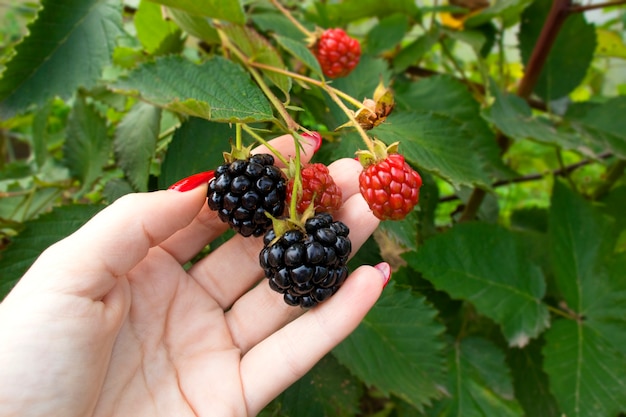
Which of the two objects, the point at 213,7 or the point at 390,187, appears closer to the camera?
the point at 390,187

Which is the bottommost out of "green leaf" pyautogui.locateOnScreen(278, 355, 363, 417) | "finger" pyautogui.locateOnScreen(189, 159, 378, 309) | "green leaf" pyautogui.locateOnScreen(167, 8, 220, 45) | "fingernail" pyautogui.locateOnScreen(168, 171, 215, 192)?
"green leaf" pyautogui.locateOnScreen(278, 355, 363, 417)

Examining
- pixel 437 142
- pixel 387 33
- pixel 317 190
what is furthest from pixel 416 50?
pixel 317 190

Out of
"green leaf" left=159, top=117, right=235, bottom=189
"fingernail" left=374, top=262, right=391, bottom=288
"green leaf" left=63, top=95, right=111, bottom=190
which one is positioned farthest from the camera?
"green leaf" left=63, top=95, right=111, bottom=190

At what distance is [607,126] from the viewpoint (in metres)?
1.13

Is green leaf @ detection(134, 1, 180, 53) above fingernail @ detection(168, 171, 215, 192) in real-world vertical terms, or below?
above

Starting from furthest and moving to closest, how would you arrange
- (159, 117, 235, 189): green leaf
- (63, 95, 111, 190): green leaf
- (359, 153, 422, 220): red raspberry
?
1. (63, 95, 111, 190): green leaf
2. (159, 117, 235, 189): green leaf
3. (359, 153, 422, 220): red raspberry

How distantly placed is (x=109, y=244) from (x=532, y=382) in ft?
3.30

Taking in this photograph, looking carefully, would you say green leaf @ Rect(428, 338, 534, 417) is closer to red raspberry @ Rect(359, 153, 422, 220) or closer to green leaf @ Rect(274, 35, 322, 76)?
red raspberry @ Rect(359, 153, 422, 220)

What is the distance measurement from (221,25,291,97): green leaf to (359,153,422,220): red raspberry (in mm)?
245

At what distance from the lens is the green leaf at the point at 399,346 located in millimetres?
910

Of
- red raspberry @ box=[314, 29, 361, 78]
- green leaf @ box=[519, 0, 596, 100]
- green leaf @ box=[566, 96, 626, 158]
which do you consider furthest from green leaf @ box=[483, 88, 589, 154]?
red raspberry @ box=[314, 29, 361, 78]

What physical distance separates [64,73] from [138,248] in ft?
1.30

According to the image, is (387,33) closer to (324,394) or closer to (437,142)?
(437,142)

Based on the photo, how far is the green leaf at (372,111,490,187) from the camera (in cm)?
84
